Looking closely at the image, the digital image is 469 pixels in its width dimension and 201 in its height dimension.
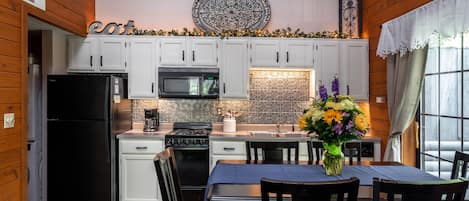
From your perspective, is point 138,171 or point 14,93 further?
point 138,171

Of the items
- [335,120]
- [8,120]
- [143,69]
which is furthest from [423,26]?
[8,120]

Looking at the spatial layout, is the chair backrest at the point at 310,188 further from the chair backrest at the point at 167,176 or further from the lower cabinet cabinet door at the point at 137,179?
the lower cabinet cabinet door at the point at 137,179

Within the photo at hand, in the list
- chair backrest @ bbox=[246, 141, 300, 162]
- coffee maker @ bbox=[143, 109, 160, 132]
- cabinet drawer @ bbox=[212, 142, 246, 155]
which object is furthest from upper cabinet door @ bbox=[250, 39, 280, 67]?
chair backrest @ bbox=[246, 141, 300, 162]

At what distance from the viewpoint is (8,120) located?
300 centimetres

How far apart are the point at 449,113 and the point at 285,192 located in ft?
7.98

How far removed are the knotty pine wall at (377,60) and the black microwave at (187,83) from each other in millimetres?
1943

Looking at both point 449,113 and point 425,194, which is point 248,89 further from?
point 425,194

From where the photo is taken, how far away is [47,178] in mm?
4254

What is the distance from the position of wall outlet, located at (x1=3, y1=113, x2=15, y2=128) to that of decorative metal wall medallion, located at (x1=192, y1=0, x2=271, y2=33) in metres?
2.67

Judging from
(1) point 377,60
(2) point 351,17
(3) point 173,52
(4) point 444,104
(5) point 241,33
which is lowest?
(4) point 444,104

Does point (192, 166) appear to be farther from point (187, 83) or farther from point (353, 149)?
point (353, 149)

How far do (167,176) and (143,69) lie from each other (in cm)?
274

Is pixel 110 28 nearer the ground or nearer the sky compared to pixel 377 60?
nearer the sky

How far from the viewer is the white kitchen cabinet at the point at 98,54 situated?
15.3 feet
